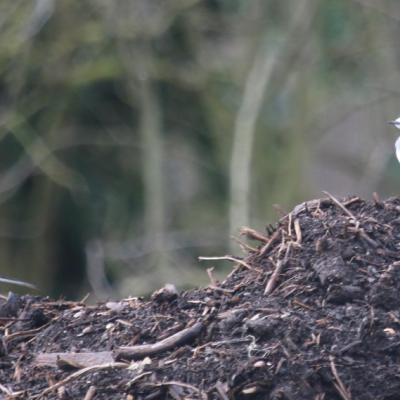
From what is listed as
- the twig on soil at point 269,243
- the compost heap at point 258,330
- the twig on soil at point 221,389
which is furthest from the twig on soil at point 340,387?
→ the twig on soil at point 269,243

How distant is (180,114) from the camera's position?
12.8 meters

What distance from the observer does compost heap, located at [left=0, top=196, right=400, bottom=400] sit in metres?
3.54

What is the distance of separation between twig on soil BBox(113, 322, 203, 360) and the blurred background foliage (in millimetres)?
6615

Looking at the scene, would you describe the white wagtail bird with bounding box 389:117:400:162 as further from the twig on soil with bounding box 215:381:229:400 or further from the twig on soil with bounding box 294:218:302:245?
the twig on soil with bounding box 215:381:229:400

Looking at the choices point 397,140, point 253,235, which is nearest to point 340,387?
point 253,235

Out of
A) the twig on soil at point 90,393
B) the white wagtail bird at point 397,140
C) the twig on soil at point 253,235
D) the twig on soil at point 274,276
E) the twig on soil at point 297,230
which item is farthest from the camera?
the white wagtail bird at point 397,140

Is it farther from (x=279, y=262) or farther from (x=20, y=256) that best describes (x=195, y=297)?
(x=20, y=256)

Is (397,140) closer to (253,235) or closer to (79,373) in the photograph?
(253,235)

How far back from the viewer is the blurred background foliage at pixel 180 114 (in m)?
11.2

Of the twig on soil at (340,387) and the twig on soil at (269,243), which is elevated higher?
the twig on soil at (269,243)

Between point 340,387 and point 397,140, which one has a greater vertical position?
point 397,140

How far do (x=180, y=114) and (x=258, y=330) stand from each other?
9.25 m

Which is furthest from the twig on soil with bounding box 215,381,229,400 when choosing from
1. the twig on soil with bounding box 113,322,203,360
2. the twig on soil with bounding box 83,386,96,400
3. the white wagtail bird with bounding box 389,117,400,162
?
the white wagtail bird with bounding box 389,117,400,162

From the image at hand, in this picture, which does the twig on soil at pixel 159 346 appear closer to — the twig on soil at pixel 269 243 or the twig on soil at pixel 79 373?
the twig on soil at pixel 79 373
